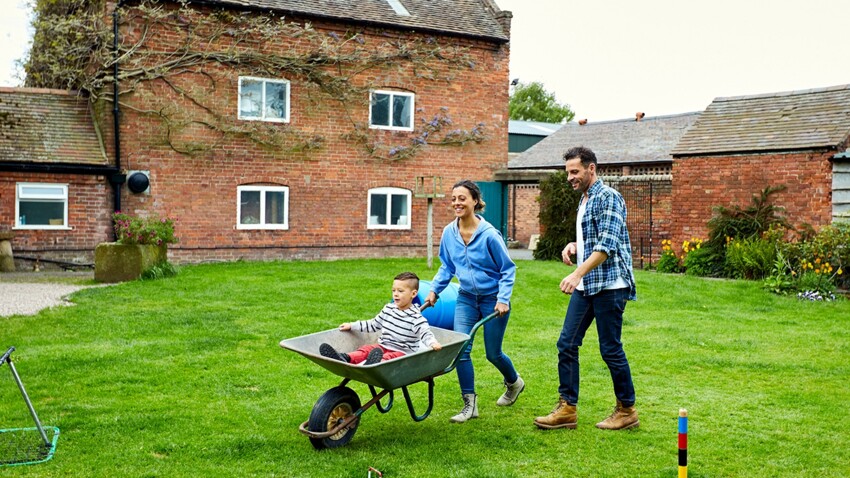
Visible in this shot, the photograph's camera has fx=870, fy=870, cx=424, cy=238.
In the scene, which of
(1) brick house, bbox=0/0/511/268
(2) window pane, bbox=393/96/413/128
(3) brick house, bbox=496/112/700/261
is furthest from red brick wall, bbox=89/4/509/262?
(3) brick house, bbox=496/112/700/261

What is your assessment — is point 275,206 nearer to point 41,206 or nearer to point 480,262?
point 41,206

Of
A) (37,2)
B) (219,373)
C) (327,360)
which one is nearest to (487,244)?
(327,360)

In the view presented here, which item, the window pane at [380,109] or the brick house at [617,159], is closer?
the window pane at [380,109]

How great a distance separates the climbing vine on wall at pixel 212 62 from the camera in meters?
19.1

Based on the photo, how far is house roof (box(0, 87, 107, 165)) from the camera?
18438 mm

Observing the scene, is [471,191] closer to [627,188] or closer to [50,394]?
[50,394]

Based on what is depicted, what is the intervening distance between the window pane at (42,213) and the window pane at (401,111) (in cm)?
818

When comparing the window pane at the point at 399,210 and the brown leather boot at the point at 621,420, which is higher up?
the window pane at the point at 399,210

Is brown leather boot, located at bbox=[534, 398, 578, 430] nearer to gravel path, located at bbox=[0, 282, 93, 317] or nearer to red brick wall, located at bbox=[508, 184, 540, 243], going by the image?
gravel path, located at bbox=[0, 282, 93, 317]

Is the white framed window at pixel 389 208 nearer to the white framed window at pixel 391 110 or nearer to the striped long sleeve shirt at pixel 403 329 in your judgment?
the white framed window at pixel 391 110

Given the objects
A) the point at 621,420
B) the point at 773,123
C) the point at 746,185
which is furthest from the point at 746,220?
the point at 621,420

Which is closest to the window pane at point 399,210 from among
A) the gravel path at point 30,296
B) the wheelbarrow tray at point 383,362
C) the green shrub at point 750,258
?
the green shrub at point 750,258

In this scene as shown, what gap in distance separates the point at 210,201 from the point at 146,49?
362 centimetres

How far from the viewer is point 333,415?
5883mm
